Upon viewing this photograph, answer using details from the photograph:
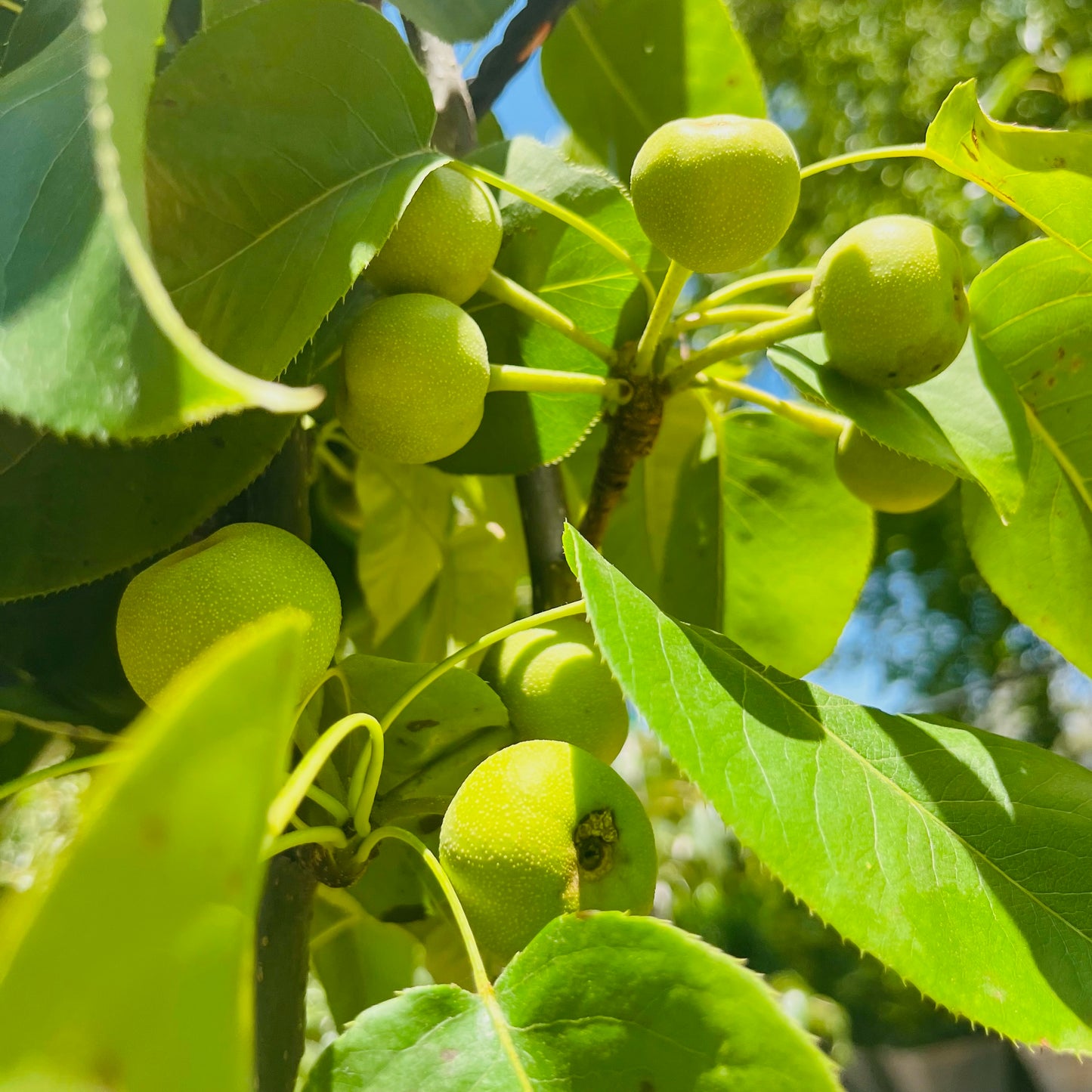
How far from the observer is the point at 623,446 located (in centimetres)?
63

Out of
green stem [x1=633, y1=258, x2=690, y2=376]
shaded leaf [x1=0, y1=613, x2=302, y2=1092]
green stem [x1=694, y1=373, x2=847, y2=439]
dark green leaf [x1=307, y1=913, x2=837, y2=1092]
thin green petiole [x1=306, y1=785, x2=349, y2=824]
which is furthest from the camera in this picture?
green stem [x1=694, y1=373, x2=847, y2=439]

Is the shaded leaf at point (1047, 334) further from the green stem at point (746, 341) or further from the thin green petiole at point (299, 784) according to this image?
the thin green petiole at point (299, 784)

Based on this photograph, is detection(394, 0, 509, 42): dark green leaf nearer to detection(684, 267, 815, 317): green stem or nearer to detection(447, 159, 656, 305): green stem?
detection(447, 159, 656, 305): green stem

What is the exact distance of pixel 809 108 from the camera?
10.3 ft

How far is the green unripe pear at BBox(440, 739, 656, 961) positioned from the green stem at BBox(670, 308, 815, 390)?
248 millimetres

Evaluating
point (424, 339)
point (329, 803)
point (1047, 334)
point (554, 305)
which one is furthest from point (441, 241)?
point (1047, 334)

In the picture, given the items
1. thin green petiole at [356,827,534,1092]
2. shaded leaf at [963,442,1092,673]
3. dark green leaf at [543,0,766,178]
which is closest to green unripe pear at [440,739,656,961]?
thin green petiole at [356,827,534,1092]

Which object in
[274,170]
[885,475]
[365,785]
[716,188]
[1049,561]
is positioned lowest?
[1049,561]

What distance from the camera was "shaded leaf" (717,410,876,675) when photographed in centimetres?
77

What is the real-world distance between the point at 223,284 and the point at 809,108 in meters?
3.05

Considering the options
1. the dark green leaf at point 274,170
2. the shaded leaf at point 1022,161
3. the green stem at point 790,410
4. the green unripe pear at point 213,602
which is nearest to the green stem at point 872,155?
the shaded leaf at point 1022,161

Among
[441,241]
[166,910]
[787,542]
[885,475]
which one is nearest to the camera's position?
[166,910]

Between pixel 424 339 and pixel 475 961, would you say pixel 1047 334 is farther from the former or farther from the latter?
pixel 475 961

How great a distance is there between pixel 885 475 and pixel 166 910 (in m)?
0.52
